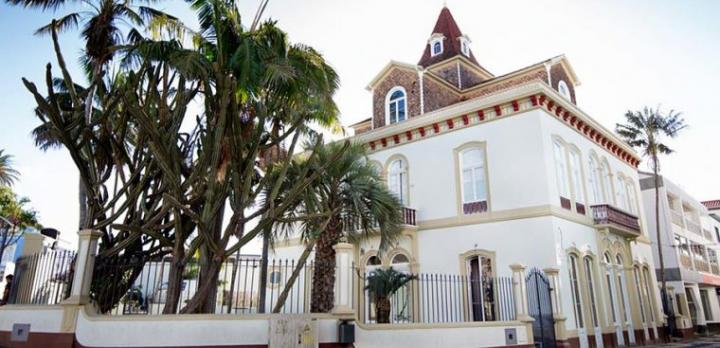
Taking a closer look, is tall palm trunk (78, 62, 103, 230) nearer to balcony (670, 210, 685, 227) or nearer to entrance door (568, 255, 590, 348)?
entrance door (568, 255, 590, 348)

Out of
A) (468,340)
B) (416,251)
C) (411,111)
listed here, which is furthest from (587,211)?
(468,340)

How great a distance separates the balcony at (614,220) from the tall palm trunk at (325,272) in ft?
32.4

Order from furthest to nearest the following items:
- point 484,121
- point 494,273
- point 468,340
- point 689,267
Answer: point 689,267 < point 484,121 < point 494,273 < point 468,340

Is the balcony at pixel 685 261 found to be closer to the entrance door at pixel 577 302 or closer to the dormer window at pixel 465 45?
the entrance door at pixel 577 302

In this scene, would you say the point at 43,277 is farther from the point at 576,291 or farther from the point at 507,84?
the point at 507,84

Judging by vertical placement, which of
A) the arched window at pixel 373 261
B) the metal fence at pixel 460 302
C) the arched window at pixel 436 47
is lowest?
the metal fence at pixel 460 302

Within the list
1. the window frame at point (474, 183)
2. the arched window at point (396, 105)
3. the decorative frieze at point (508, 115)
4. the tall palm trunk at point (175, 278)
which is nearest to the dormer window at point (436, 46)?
the arched window at point (396, 105)

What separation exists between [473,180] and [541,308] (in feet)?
16.9

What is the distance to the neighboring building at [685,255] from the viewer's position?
86.6 feet

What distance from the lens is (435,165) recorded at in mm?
17672

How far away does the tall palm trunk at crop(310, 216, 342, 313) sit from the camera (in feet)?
38.1

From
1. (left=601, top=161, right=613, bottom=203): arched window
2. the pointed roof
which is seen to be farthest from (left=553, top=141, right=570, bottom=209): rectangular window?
the pointed roof

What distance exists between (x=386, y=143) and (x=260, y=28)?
10086mm

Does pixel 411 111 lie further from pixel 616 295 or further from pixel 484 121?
pixel 616 295
